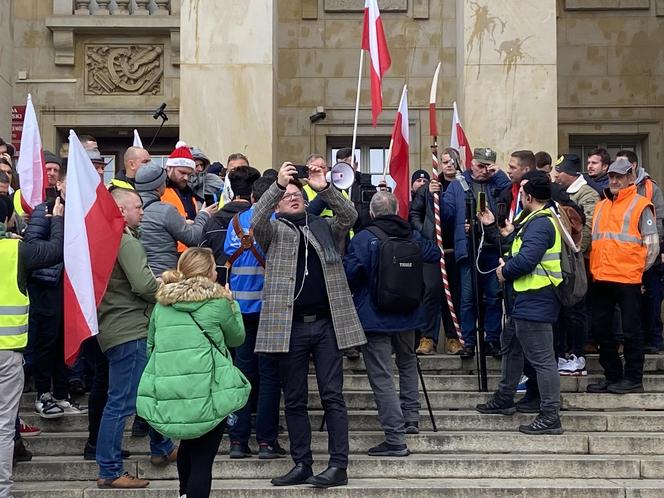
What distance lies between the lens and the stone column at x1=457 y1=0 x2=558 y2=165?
42.3 ft

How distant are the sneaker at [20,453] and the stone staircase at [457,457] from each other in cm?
7

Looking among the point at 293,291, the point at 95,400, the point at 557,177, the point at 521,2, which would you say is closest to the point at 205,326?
the point at 293,291

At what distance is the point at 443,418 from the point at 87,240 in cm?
347

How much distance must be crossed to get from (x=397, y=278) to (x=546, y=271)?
129 centimetres

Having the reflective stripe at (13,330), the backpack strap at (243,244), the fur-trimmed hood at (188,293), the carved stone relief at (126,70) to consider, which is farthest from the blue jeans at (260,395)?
the carved stone relief at (126,70)

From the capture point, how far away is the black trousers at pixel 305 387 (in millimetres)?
8414

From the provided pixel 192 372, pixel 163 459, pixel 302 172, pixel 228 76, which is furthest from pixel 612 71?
pixel 192 372

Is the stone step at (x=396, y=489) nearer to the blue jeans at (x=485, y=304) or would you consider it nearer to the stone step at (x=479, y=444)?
the stone step at (x=479, y=444)

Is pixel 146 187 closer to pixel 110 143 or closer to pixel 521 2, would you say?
pixel 521 2

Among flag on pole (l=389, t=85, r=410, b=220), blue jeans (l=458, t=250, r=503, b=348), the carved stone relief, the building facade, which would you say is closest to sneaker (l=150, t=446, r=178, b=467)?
blue jeans (l=458, t=250, r=503, b=348)

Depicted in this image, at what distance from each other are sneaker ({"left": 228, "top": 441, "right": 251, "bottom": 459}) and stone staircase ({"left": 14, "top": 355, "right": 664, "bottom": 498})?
87 millimetres

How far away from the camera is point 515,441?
924cm

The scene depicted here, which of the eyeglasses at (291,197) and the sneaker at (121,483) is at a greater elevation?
the eyeglasses at (291,197)

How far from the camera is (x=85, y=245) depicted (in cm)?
827
